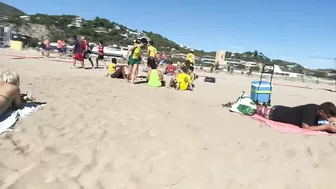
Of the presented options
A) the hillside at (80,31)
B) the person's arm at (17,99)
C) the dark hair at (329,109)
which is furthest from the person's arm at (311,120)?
the hillside at (80,31)

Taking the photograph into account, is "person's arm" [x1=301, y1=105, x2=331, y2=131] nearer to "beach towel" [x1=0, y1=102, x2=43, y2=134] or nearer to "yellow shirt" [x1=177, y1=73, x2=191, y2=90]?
"beach towel" [x1=0, y1=102, x2=43, y2=134]

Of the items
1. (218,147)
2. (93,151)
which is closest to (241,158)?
(218,147)

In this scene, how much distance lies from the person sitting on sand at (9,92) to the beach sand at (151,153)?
29 centimetres

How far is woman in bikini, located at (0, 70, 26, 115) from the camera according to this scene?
3941mm

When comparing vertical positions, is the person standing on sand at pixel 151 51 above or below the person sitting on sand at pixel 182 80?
above

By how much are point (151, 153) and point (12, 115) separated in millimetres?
1876

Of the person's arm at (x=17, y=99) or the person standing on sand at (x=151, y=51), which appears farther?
the person standing on sand at (x=151, y=51)

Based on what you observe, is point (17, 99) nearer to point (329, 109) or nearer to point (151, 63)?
point (329, 109)

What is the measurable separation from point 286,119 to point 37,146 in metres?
3.78

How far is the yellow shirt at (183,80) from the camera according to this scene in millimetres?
8984

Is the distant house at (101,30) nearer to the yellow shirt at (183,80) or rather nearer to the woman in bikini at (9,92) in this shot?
the yellow shirt at (183,80)

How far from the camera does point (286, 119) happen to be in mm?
5305

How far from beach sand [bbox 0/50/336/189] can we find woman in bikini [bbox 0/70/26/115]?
0.29 metres

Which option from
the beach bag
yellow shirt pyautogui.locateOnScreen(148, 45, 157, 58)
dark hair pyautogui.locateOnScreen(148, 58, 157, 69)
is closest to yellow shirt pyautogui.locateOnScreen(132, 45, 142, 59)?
yellow shirt pyautogui.locateOnScreen(148, 45, 157, 58)
